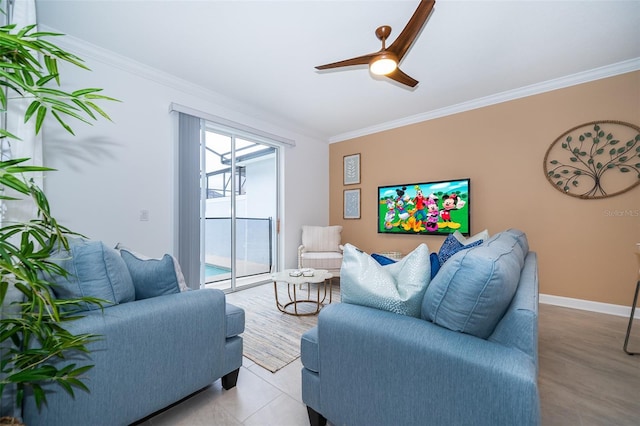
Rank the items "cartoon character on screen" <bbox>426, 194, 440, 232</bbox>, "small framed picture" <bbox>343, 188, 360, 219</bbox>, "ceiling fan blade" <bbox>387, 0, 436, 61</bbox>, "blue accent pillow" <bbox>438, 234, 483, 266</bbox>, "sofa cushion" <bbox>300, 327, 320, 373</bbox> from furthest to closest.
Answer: "small framed picture" <bbox>343, 188, 360, 219</bbox>, "cartoon character on screen" <bbox>426, 194, 440, 232</bbox>, "blue accent pillow" <bbox>438, 234, 483, 266</bbox>, "ceiling fan blade" <bbox>387, 0, 436, 61</bbox>, "sofa cushion" <bbox>300, 327, 320, 373</bbox>

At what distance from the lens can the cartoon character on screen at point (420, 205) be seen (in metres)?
3.99

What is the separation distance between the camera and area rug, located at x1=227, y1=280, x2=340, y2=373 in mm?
2033

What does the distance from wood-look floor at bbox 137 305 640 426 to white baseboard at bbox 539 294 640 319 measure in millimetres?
713

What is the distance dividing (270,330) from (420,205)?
2.81 metres

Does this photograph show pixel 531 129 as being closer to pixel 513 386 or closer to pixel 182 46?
pixel 513 386

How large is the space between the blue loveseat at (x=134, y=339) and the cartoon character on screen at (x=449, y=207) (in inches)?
128

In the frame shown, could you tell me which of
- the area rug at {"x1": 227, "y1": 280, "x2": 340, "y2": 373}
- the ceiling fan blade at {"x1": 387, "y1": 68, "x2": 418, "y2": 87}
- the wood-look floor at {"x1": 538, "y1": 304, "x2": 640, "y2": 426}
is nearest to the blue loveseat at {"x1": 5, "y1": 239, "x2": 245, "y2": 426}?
the area rug at {"x1": 227, "y1": 280, "x2": 340, "y2": 373}

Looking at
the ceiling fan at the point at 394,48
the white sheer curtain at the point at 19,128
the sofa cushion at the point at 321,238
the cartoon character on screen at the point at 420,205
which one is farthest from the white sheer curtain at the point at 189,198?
the cartoon character on screen at the point at 420,205

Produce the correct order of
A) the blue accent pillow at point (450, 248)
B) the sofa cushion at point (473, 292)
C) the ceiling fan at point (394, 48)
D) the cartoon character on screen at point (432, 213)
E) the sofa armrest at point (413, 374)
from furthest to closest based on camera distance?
the cartoon character on screen at point (432, 213) → the blue accent pillow at point (450, 248) → the ceiling fan at point (394, 48) → the sofa cushion at point (473, 292) → the sofa armrest at point (413, 374)

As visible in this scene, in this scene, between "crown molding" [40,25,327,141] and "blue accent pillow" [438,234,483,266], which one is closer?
"blue accent pillow" [438,234,483,266]

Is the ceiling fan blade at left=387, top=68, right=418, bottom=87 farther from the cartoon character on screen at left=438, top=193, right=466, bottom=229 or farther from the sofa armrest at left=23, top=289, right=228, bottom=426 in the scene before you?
the sofa armrest at left=23, top=289, right=228, bottom=426

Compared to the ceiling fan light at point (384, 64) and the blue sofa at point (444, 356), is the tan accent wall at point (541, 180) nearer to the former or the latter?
the ceiling fan light at point (384, 64)

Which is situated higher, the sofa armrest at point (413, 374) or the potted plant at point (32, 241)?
the potted plant at point (32, 241)

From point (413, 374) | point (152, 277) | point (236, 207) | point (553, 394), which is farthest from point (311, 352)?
point (236, 207)
